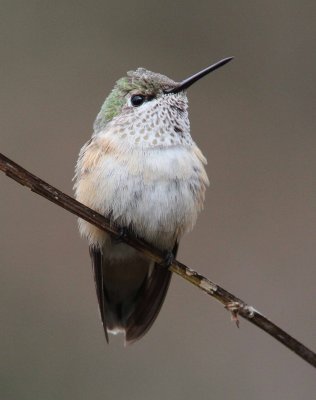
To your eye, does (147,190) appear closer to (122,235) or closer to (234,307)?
(122,235)

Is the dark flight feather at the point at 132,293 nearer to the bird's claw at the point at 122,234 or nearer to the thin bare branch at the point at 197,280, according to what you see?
the bird's claw at the point at 122,234

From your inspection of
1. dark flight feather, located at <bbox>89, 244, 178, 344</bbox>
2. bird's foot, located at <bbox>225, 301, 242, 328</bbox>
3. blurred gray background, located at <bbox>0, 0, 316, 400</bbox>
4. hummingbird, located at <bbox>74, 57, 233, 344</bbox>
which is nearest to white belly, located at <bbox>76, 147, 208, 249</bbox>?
hummingbird, located at <bbox>74, 57, 233, 344</bbox>

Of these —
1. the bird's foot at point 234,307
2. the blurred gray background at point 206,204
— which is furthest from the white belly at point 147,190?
the blurred gray background at point 206,204

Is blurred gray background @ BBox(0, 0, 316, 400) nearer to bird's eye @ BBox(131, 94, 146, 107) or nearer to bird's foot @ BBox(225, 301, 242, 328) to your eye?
bird's eye @ BBox(131, 94, 146, 107)

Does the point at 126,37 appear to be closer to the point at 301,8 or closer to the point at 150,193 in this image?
the point at 301,8

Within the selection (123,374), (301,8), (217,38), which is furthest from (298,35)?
(123,374)

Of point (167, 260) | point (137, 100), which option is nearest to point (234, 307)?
point (167, 260)
